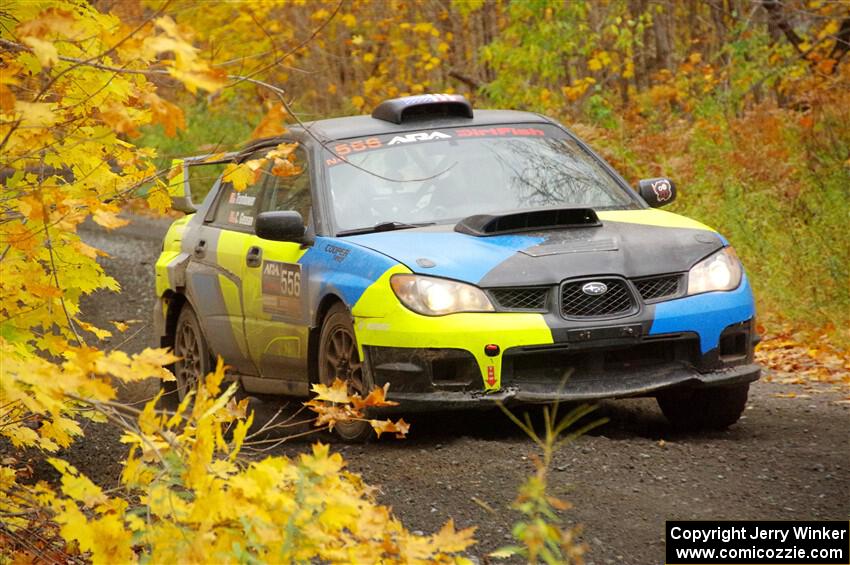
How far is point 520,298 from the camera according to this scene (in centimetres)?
702

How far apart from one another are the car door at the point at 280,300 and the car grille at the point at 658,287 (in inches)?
73.3

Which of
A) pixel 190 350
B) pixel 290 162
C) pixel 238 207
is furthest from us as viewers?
pixel 190 350

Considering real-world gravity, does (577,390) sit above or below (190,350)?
above

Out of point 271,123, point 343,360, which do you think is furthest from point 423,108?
point 271,123

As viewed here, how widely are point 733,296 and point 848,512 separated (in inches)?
77.1

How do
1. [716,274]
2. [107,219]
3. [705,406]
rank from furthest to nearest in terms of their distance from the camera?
[705,406], [716,274], [107,219]

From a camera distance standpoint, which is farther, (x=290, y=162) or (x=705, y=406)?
(x=705, y=406)

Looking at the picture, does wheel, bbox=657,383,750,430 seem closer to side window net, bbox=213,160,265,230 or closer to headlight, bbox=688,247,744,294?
headlight, bbox=688,247,744,294

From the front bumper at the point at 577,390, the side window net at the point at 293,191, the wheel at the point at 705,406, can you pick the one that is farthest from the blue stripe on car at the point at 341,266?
the wheel at the point at 705,406

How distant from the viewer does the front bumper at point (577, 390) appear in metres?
6.95

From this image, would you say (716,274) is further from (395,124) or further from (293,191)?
(293,191)

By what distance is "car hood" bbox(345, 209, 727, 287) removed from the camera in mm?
7020

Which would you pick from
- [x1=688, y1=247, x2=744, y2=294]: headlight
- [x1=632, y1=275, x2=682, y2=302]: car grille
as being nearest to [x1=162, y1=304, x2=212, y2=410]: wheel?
[x1=632, y1=275, x2=682, y2=302]: car grille

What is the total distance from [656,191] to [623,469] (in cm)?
262
